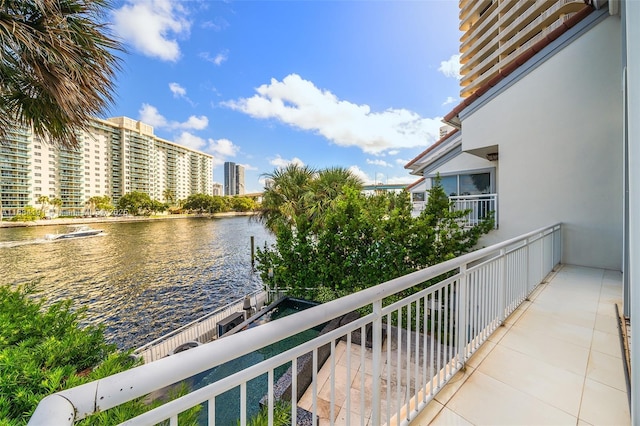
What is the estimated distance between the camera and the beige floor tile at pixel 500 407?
168cm

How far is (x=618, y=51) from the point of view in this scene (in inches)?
190

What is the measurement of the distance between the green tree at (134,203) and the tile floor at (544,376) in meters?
50.2

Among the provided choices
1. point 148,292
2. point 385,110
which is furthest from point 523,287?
point 385,110

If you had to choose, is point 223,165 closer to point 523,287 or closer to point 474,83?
point 474,83

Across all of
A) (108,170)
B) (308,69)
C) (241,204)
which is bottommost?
(241,204)

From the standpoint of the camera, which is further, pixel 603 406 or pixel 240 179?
pixel 240 179

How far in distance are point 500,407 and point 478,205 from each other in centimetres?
624

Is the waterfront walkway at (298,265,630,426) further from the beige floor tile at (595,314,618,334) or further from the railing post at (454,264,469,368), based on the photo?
the railing post at (454,264,469,368)

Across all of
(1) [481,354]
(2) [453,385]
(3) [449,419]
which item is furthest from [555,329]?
(3) [449,419]

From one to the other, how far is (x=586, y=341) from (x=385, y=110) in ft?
74.3

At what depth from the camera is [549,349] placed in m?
2.44

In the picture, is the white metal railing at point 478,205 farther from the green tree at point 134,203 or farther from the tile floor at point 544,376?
the green tree at point 134,203

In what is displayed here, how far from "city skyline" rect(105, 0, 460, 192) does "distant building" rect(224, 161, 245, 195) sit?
158ft

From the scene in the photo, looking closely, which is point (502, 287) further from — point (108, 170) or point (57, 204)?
point (108, 170)
